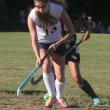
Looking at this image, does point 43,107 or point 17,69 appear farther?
point 17,69

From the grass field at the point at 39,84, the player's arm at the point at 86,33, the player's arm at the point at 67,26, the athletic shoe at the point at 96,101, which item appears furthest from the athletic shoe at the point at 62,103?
the player's arm at the point at 86,33

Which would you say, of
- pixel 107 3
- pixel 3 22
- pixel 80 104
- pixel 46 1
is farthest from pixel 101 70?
pixel 107 3

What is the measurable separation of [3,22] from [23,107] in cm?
3668

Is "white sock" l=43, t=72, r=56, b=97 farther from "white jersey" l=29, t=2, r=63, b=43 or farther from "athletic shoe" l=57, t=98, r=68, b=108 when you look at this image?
"white jersey" l=29, t=2, r=63, b=43

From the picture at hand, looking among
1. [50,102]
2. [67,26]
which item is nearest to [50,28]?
[67,26]

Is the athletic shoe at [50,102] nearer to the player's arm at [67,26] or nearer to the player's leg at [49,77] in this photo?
the player's leg at [49,77]

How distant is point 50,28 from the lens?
8.02m

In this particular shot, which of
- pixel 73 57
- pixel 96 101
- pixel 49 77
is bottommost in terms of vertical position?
pixel 96 101

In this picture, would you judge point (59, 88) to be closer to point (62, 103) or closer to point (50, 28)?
point (62, 103)

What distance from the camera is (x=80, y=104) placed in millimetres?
8594

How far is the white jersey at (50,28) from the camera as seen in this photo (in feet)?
25.9

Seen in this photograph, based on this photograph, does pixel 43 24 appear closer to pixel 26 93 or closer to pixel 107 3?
pixel 26 93

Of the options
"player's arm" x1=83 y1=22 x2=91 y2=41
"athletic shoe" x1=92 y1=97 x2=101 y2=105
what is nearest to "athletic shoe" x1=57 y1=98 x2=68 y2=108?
"athletic shoe" x1=92 y1=97 x2=101 y2=105

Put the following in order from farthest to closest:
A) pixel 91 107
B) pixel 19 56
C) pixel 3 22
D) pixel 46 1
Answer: pixel 3 22 → pixel 19 56 → pixel 91 107 → pixel 46 1
